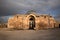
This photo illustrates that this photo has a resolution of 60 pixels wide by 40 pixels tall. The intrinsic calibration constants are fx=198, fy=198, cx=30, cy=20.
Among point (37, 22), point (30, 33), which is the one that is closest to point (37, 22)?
point (37, 22)

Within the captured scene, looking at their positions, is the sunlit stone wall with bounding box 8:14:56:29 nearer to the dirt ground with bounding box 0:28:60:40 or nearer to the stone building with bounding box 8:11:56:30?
the stone building with bounding box 8:11:56:30

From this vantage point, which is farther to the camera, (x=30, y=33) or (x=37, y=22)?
(x=37, y=22)

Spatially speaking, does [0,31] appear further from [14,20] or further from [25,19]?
[25,19]

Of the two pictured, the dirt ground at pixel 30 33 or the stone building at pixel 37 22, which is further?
the stone building at pixel 37 22

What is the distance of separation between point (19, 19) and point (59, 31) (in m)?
1.68

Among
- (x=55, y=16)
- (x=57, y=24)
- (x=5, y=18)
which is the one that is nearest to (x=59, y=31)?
(x=57, y=24)

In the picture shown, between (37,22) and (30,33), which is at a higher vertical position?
(37,22)

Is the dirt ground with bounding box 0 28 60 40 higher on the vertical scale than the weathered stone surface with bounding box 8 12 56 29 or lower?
lower

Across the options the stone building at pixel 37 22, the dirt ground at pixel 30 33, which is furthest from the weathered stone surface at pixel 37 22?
the dirt ground at pixel 30 33

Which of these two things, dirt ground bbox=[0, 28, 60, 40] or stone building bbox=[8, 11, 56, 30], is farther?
stone building bbox=[8, 11, 56, 30]

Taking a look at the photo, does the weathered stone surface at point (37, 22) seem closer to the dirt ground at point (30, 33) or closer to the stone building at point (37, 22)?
the stone building at point (37, 22)

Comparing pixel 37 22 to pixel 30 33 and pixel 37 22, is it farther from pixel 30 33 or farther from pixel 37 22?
pixel 30 33

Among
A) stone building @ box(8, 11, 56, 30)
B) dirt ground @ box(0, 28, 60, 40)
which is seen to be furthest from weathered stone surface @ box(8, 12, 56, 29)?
dirt ground @ box(0, 28, 60, 40)

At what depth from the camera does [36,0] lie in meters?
6.76
